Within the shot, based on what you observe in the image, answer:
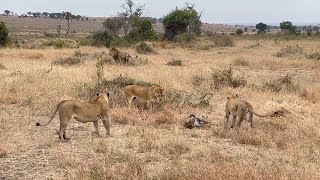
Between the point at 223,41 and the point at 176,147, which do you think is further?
the point at 223,41

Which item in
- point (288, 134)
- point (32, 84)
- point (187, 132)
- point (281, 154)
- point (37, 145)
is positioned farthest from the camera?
point (32, 84)

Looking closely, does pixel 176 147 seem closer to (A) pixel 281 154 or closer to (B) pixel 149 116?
(A) pixel 281 154

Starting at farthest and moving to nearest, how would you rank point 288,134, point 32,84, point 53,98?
point 32,84 → point 53,98 → point 288,134

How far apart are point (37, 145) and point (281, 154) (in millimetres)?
4179

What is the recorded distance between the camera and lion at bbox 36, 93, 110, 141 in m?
8.16

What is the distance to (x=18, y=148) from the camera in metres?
7.87

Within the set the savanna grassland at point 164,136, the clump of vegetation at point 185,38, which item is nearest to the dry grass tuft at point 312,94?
A: the savanna grassland at point 164,136

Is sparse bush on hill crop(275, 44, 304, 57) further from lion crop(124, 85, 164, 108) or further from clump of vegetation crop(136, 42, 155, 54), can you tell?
lion crop(124, 85, 164, 108)

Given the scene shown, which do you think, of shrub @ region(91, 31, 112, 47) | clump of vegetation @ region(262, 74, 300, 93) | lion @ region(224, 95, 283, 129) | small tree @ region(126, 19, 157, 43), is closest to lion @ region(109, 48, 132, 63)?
clump of vegetation @ region(262, 74, 300, 93)

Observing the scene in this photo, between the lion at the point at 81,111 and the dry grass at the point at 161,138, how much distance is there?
308 millimetres

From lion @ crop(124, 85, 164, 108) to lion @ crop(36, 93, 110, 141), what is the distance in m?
2.38

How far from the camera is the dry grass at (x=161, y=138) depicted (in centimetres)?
639

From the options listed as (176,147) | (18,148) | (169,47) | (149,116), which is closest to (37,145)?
(18,148)

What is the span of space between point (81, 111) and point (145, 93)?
126 inches
